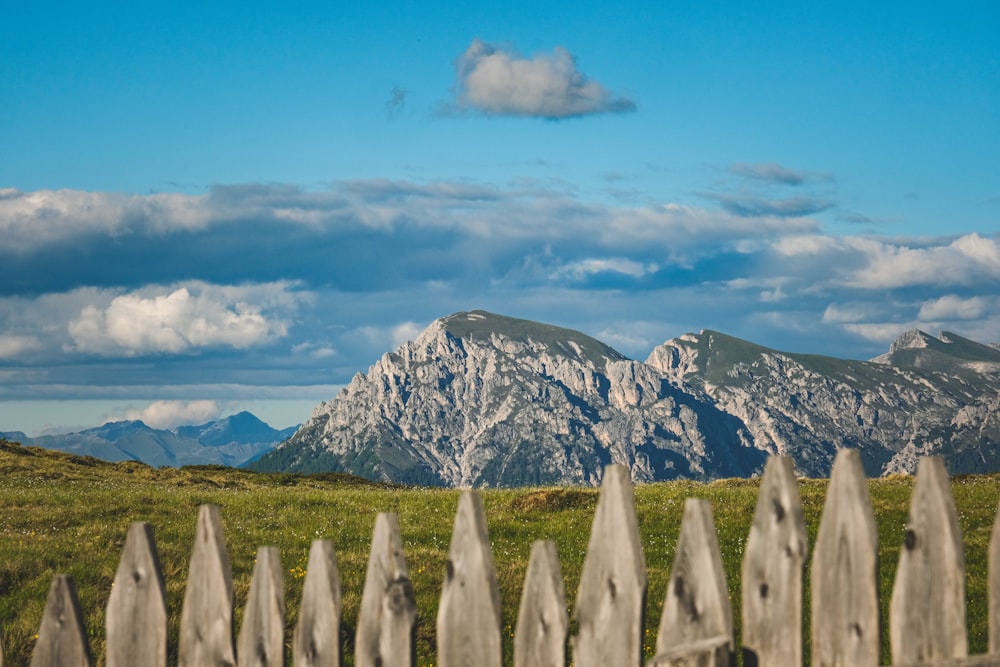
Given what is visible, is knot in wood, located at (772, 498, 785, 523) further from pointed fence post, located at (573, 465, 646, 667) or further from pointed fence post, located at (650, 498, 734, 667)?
pointed fence post, located at (573, 465, 646, 667)

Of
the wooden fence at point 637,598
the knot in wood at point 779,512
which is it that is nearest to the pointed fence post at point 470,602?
the wooden fence at point 637,598

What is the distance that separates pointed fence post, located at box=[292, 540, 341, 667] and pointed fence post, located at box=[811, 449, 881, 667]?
9.10 feet

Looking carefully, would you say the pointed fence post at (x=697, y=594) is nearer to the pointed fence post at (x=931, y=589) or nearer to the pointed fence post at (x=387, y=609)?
the pointed fence post at (x=931, y=589)

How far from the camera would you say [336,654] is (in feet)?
18.4

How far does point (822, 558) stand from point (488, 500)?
66.3 ft

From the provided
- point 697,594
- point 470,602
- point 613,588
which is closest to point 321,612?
point 470,602

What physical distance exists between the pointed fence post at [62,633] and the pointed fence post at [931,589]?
15.8 feet

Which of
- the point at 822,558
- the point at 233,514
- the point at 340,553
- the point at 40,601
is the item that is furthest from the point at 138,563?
the point at 233,514

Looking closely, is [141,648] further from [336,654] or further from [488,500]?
[488,500]

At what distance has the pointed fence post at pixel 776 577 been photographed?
17.0 ft

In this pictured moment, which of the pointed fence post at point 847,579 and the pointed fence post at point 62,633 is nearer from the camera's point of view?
the pointed fence post at point 847,579

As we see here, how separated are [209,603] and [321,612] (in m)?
0.72

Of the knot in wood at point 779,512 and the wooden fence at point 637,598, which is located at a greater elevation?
the knot in wood at point 779,512

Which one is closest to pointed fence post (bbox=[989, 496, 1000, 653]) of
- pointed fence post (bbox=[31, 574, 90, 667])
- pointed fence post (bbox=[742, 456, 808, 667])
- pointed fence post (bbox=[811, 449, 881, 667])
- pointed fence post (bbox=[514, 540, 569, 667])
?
pointed fence post (bbox=[811, 449, 881, 667])
